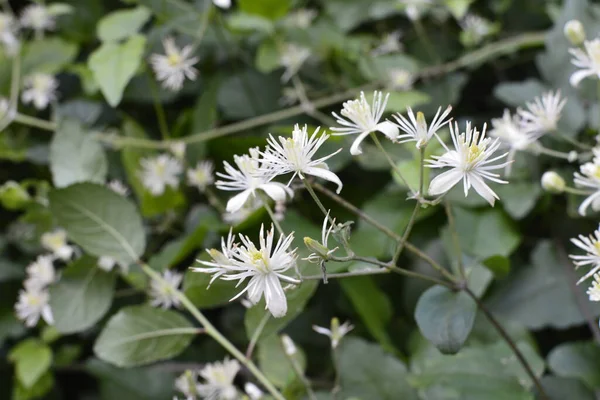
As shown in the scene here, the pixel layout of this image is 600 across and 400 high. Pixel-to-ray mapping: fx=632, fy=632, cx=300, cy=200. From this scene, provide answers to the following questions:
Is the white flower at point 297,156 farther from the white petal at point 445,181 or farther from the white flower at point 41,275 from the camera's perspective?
the white flower at point 41,275

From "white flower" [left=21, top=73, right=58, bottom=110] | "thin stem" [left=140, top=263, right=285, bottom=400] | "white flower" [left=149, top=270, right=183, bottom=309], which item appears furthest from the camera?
"white flower" [left=21, top=73, right=58, bottom=110]

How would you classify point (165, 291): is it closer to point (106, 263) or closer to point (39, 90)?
point (106, 263)

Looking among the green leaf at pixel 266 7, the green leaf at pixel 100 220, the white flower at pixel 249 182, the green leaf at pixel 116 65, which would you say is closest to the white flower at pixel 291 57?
the green leaf at pixel 266 7

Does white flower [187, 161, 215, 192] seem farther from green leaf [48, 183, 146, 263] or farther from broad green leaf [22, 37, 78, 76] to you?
broad green leaf [22, 37, 78, 76]

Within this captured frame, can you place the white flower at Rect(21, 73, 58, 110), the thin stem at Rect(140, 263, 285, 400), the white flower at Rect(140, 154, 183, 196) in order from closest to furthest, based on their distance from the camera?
the thin stem at Rect(140, 263, 285, 400) → the white flower at Rect(140, 154, 183, 196) → the white flower at Rect(21, 73, 58, 110)

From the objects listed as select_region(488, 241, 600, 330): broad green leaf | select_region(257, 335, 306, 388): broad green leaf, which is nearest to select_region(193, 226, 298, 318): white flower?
select_region(257, 335, 306, 388): broad green leaf
